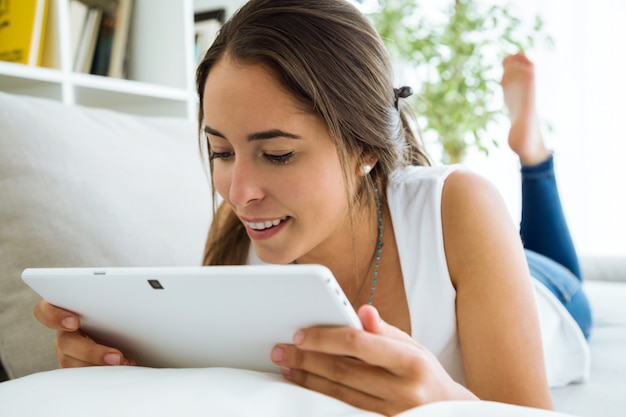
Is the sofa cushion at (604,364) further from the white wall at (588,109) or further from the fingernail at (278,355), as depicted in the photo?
the white wall at (588,109)

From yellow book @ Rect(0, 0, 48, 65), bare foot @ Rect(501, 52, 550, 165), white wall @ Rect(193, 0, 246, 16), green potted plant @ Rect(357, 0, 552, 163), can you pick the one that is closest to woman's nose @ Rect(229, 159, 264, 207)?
yellow book @ Rect(0, 0, 48, 65)

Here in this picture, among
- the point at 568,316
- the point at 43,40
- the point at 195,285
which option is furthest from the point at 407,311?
the point at 43,40

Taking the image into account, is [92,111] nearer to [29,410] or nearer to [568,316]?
[29,410]

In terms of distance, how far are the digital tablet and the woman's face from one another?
247 millimetres

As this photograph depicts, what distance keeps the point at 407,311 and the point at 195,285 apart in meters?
0.59

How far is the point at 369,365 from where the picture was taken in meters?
0.67

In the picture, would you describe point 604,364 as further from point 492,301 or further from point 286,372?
point 286,372

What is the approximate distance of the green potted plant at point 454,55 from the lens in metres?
2.69

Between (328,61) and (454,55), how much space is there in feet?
6.42

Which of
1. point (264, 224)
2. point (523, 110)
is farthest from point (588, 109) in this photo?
point (264, 224)

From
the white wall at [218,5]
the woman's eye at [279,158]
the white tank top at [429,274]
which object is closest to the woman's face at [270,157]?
the woman's eye at [279,158]

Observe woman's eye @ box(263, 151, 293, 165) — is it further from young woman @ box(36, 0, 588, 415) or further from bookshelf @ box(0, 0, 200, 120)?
bookshelf @ box(0, 0, 200, 120)

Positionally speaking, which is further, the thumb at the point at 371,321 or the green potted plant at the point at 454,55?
the green potted plant at the point at 454,55

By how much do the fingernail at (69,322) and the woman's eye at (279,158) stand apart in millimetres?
351
